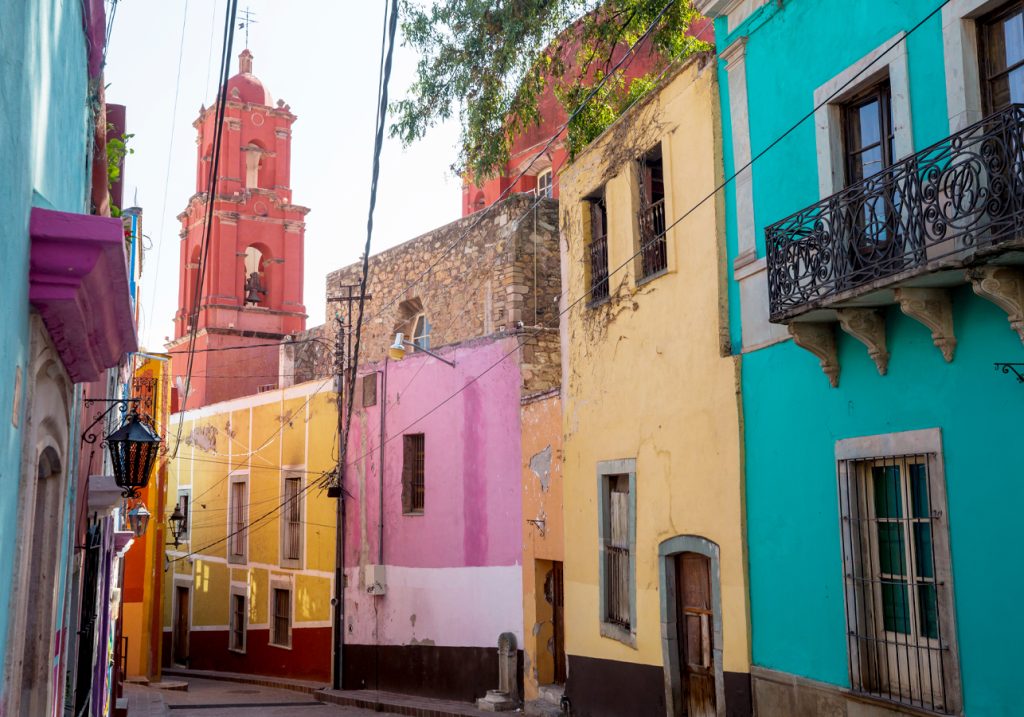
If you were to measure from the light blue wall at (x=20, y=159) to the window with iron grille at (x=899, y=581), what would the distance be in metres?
5.70

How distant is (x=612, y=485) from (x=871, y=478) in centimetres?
458

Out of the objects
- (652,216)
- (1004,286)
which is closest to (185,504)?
(652,216)

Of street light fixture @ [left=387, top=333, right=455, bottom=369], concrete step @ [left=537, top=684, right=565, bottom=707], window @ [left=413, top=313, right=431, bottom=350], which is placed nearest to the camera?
concrete step @ [left=537, top=684, right=565, bottom=707]

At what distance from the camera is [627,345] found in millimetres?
11867

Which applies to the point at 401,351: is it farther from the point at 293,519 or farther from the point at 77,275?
the point at 77,275

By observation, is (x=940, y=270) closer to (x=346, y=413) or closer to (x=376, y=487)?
(x=376, y=487)

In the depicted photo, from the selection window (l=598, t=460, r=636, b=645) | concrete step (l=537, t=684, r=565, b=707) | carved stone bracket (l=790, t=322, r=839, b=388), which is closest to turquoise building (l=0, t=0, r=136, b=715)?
carved stone bracket (l=790, t=322, r=839, b=388)

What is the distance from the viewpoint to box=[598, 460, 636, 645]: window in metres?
11.6

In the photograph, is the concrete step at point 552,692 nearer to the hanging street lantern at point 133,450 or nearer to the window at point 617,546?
the window at point 617,546

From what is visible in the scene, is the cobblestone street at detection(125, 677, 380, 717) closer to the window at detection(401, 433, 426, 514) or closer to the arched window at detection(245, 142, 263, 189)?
the window at detection(401, 433, 426, 514)

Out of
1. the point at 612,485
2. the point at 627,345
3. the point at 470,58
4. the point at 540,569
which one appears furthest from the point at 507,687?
the point at 470,58

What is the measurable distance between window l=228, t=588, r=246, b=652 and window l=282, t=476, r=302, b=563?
112 inches

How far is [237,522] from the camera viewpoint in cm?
2588

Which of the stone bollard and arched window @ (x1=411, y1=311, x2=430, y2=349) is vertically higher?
arched window @ (x1=411, y1=311, x2=430, y2=349)
